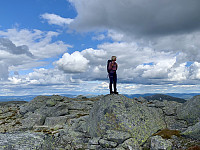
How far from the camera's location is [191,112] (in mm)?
23719

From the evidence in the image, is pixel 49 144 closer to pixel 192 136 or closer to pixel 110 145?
pixel 110 145

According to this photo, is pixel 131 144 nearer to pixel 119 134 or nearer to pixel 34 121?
pixel 119 134

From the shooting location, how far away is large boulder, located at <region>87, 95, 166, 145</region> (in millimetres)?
17969

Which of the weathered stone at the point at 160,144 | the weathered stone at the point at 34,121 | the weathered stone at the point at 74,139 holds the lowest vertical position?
the weathered stone at the point at 34,121

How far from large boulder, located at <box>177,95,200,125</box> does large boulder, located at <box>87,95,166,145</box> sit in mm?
5993

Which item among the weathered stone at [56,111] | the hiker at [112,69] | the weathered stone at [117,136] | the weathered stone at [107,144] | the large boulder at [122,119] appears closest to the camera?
the weathered stone at [107,144]

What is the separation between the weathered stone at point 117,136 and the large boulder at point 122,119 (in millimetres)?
573

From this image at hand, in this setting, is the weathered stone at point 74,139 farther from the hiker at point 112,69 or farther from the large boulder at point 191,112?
the large boulder at point 191,112

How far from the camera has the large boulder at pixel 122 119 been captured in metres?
18.0

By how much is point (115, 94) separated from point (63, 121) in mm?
18986

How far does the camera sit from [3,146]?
14.2 meters

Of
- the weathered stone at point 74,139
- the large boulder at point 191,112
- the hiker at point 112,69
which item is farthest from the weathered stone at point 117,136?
the large boulder at point 191,112

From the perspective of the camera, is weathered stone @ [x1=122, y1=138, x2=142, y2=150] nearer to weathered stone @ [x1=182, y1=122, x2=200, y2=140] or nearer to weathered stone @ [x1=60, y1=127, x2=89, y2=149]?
weathered stone @ [x1=60, y1=127, x2=89, y2=149]

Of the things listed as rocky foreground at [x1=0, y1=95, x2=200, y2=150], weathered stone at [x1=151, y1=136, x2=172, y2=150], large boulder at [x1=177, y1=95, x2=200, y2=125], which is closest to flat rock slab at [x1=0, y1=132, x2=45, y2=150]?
rocky foreground at [x1=0, y1=95, x2=200, y2=150]
